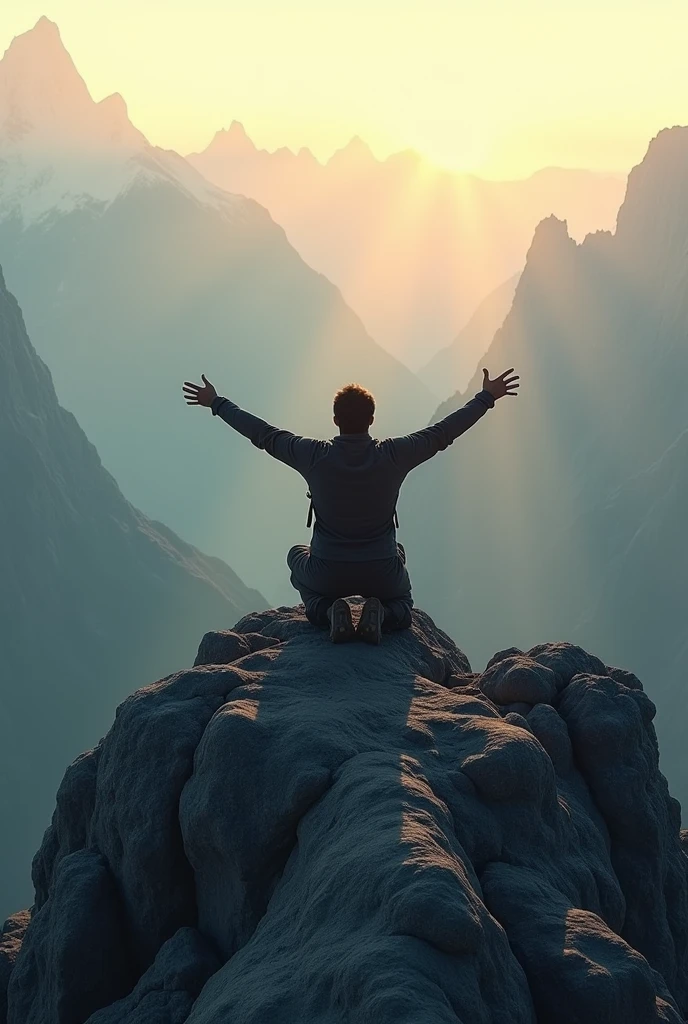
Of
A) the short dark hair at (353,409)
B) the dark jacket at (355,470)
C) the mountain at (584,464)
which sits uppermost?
the mountain at (584,464)

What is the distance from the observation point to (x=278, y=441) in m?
10.5

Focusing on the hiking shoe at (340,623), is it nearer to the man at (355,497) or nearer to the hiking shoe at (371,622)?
the man at (355,497)

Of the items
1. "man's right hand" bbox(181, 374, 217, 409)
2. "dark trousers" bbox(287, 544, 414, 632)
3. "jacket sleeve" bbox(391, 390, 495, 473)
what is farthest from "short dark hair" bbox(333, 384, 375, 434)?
"man's right hand" bbox(181, 374, 217, 409)

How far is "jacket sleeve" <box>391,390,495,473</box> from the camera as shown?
10.3m

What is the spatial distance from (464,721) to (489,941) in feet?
9.23

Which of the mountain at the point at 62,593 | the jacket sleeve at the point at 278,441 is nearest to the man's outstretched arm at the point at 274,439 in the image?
the jacket sleeve at the point at 278,441

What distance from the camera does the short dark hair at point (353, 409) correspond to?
10.1m

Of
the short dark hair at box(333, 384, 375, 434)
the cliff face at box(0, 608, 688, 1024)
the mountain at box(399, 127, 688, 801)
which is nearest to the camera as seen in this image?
the cliff face at box(0, 608, 688, 1024)

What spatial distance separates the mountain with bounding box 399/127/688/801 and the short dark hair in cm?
11913

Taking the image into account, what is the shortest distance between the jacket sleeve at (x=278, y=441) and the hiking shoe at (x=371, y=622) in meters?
1.50

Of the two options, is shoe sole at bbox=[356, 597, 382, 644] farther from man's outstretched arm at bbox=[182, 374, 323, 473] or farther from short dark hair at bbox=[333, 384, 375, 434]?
short dark hair at bbox=[333, 384, 375, 434]

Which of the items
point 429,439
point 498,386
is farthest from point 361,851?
point 498,386

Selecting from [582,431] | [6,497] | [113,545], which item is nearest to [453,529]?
[582,431]

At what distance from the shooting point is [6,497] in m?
119
